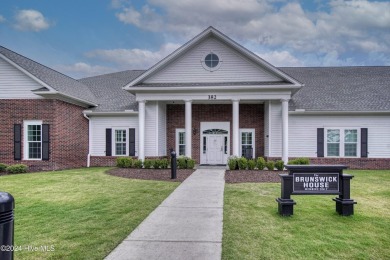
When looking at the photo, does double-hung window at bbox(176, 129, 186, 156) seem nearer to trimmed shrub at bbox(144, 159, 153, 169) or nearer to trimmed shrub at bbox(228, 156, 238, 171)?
trimmed shrub at bbox(144, 159, 153, 169)

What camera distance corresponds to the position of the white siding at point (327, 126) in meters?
19.4

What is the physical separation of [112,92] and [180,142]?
6.98m

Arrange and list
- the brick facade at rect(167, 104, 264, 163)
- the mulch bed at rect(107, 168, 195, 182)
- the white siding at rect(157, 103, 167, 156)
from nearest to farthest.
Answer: the mulch bed at rect(107, 168, 195, 182) → the white siding at rect(157, 103, 167, 156) → the brick facade at rect(167, 104, 264, 163)

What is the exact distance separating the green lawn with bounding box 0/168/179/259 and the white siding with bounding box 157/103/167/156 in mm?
7197

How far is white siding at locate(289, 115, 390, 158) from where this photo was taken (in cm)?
1939

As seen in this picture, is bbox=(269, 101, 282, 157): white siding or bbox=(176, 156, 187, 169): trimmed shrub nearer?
bbox=(176, 156, 187, 169): trimmed shrub

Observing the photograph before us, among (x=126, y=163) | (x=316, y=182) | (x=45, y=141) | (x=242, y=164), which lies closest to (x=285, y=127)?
(x=242, y=164)

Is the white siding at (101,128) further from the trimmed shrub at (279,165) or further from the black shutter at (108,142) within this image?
the trimmed shrub at (279,165)

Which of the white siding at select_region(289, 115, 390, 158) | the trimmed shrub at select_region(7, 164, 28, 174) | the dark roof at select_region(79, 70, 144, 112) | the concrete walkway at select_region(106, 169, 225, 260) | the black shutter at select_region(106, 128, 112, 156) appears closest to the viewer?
the concrete walkway at select_region(106, 169, 225, 260)

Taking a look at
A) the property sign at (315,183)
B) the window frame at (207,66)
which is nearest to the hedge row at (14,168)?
the window frame at (207,66)

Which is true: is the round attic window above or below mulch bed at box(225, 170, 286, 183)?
above

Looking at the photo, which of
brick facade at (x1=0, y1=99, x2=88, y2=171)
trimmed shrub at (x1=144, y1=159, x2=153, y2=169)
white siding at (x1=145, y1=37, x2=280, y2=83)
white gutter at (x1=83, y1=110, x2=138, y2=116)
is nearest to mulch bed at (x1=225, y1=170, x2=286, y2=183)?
trimmed shrub at (x1=144, y1=159, x2=153, y2=169)

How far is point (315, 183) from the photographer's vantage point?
24.9ft

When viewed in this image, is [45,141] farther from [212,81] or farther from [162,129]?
[212,81]
